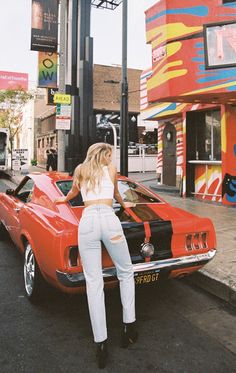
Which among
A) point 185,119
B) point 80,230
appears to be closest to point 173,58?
point 185,119

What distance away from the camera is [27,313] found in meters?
3.73

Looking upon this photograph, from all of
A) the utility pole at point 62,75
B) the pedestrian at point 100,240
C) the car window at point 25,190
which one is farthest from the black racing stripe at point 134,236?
the utility pole at point 62,75

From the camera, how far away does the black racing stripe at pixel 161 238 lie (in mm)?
3645

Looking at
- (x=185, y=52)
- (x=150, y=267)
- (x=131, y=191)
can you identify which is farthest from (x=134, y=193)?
(x=185, y=52)

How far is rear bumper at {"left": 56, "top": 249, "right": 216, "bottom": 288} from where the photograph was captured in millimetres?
3320

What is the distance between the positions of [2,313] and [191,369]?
196cm

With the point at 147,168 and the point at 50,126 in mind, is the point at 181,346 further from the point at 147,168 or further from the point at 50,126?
the point at 50,126

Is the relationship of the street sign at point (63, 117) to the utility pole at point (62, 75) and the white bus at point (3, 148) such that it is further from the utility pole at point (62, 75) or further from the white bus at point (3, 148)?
the white bus at point (3, 148)

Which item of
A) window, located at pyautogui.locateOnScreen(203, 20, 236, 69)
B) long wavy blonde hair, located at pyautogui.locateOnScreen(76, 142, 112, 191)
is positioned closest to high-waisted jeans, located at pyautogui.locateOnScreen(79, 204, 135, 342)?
long wavy blonde hair, located at pyautogui.locateOnScreen(76, 142, 112, 191)

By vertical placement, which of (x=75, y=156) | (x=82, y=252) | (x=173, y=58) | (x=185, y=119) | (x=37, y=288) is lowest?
(x=37, y=288)

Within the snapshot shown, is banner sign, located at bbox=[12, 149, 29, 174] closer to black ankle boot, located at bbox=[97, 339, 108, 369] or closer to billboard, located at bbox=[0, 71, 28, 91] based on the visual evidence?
black ankle boot, located at bbox=[97, 339, 108, 369]

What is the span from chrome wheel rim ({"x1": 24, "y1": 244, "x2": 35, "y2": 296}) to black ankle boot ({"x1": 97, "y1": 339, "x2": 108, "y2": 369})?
1.35 meters

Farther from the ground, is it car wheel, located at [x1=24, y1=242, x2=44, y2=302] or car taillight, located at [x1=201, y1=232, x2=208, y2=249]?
car taillight, located at [x1=201, y1=232, x2=208, y2=249]

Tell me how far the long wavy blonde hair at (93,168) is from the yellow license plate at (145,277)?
3.38 ft
